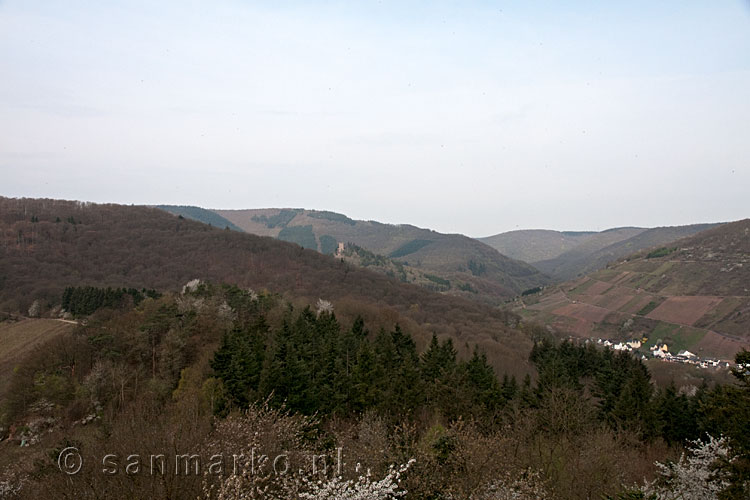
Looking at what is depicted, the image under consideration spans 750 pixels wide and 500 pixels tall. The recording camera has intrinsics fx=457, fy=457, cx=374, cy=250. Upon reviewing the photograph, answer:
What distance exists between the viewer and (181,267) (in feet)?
443

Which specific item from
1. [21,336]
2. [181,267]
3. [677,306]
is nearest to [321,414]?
[21,336]

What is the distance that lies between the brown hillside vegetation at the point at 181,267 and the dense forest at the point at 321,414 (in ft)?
121

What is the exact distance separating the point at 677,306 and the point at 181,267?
158 m

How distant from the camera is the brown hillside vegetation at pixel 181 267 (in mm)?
98125

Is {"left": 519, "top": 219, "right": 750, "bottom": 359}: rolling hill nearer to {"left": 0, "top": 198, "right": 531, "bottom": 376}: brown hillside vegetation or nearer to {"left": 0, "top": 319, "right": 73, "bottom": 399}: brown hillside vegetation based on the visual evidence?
{"left": 0, "top": 198, "right": 531, "bottom": 376}: brown hillside vegetation

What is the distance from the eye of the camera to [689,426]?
1542 inches

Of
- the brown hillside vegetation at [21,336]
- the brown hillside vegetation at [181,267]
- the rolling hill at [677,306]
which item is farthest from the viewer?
the rolling hill at [677,306]

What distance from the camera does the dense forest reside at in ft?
51.6

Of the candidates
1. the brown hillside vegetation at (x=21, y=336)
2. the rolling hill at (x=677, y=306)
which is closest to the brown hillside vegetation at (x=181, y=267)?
the brown hillside vegetation at (x=21, y=336)

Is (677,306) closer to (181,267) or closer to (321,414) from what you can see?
(321,414)

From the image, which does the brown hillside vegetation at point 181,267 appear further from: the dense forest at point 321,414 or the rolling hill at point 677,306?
the rolling hill at point 677,306

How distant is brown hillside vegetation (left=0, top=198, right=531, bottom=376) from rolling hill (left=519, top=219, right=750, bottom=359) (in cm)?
4555

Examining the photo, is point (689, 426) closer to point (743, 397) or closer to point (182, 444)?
point (743, 397)

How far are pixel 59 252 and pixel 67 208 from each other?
60830 mm
